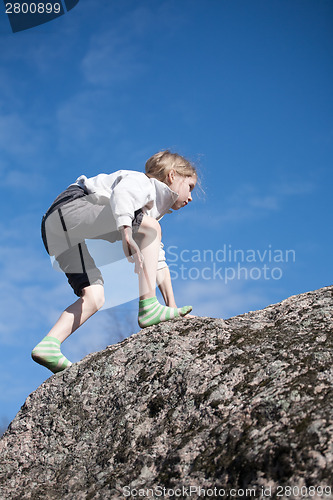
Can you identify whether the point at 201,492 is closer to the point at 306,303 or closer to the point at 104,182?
the point at 306,303

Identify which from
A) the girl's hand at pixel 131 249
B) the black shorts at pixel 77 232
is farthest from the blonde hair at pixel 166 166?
the girl's hand at pixel 131 249

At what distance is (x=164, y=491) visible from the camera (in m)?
2.14

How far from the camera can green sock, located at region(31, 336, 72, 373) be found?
3752mm

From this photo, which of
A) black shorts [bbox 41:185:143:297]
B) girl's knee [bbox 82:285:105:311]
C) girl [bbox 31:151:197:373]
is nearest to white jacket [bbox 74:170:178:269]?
girl [bbox 31:151:197:373]

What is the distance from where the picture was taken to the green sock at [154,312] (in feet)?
12.5

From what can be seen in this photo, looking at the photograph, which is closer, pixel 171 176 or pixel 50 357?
pixel 50 357

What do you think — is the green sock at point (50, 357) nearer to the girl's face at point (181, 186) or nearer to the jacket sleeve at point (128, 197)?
the jacket sleeve at point (128, 197)

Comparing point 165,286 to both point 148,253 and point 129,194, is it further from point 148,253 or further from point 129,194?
point 129,194

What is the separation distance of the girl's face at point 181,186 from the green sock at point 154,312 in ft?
3.86

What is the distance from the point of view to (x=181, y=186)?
15.2 ft

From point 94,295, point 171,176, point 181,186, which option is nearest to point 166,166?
point 171,176

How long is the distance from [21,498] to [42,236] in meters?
2.49

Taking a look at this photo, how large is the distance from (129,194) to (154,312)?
104 cm

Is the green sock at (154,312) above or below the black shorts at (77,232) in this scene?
below
